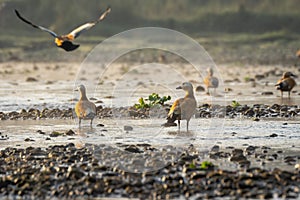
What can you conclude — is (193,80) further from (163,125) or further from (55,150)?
(55,150)

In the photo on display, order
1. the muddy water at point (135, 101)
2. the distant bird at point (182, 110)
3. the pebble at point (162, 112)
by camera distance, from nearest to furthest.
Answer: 1. the muddy water at point (135, 101)
2. the distant bird at point (182, 110)
3. the pebble at point (162, 112)

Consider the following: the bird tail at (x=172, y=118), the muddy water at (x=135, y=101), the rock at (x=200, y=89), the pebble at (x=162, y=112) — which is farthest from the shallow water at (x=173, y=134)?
the rock at (x=200, y=89)

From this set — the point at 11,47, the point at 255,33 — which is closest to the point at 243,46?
the point at 255,33

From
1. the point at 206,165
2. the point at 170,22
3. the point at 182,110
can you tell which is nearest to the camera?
the point at 206,165

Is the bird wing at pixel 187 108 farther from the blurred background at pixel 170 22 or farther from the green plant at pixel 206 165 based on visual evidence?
the blurred background at pixel 170 22

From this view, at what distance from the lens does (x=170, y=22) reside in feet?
163

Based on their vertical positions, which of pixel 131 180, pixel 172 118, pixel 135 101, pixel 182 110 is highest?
pixel 135 101

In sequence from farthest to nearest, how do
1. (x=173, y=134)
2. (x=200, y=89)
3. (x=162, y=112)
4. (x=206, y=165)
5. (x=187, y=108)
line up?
(x=200, y=89), (x=162, y=112), (x=187, y=108), (x=173, y=134), (x=206, y=165)

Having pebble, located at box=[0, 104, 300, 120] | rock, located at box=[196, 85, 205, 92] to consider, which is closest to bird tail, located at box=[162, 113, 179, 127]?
pebble, located at box=[0, 104, 300, 120]

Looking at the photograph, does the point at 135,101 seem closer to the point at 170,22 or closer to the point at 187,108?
the point at 187,108

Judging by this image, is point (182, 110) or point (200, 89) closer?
point (182, 110)

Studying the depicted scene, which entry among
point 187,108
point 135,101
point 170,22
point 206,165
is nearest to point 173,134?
point 187,108

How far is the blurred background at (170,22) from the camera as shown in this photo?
4525 centimetres

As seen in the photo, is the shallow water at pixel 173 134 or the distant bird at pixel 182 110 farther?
the distant bird at pixel 182 110
